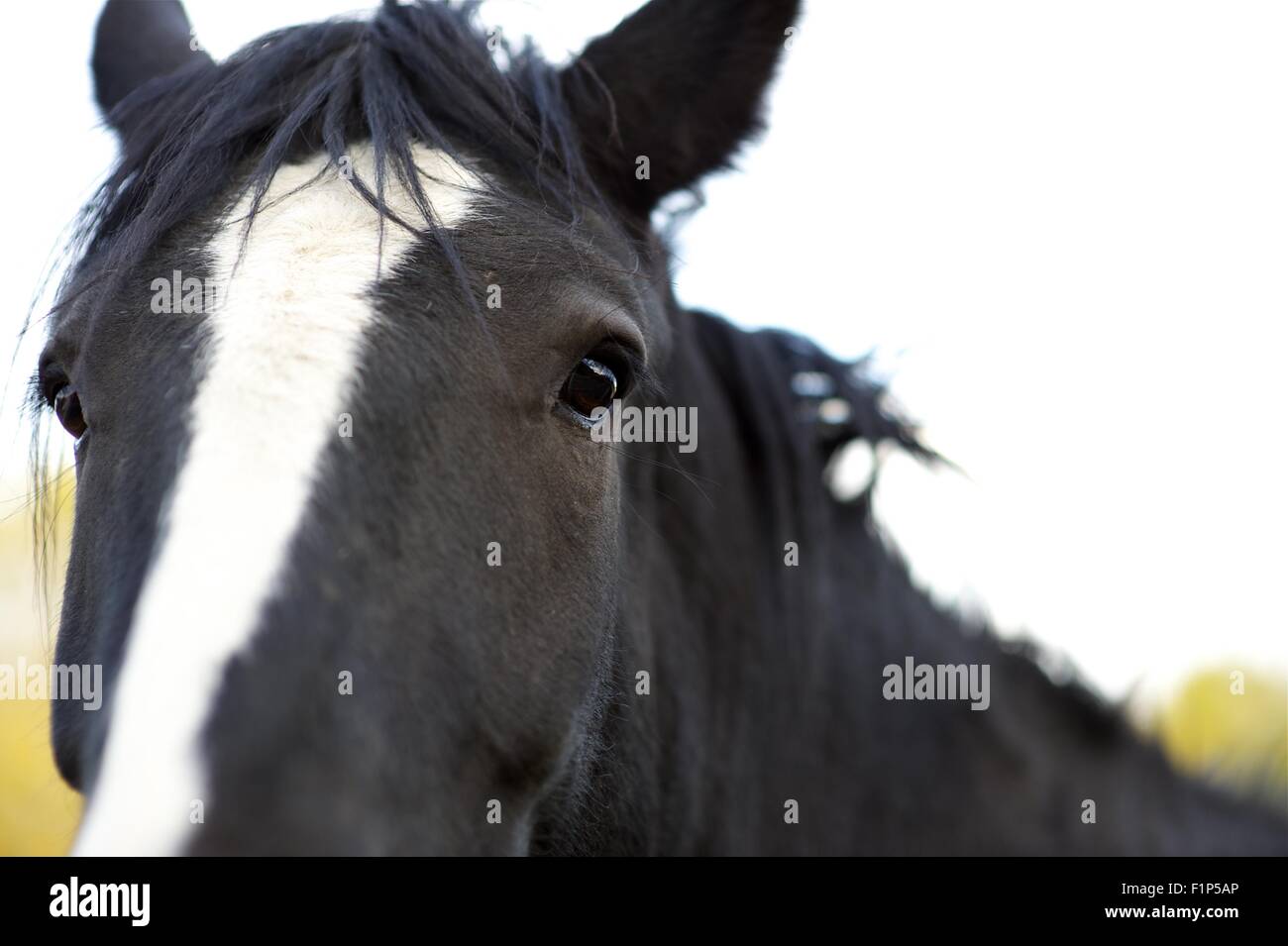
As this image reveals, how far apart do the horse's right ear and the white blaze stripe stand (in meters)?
1.25

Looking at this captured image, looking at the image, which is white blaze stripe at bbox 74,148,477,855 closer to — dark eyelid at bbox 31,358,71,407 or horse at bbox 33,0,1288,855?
horse at bbox 33,0,1288,855

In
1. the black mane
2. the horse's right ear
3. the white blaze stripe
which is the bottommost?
the white blaze stripe

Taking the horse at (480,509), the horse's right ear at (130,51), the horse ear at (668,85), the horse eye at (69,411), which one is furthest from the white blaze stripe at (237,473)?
the horse's right ear at (130,51)

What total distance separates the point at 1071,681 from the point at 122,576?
3195 millimetres

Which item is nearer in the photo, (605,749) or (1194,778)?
(605,749)

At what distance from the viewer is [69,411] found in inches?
85.4

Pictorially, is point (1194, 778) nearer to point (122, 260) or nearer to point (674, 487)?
point (674, 487)

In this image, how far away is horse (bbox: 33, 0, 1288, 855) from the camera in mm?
1478

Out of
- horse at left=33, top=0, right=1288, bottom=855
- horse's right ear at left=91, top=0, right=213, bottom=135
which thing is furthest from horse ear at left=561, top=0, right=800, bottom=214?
horse's right ear at left=91, top=0, right=213, bottom=135

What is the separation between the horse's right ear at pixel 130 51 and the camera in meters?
3.00

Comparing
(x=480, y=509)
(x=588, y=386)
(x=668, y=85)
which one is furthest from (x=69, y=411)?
(x=668, y=85)

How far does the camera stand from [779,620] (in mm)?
3201

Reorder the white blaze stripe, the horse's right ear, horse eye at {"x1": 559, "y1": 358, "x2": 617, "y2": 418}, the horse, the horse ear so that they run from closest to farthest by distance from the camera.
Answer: the white blaze stripe, the horse, horse eye at {"x1": 559, "y1": 358, "x2": 617, "y2": 418}, the horse ear, the horse's right ear
